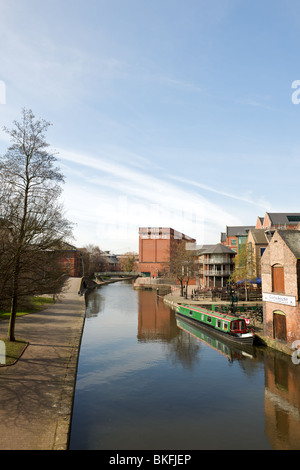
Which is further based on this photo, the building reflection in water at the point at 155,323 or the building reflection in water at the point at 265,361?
the building reflection in water at the point at 155,323

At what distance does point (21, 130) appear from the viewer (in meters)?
18.4

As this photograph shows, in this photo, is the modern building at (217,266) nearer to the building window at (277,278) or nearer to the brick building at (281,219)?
the brick building at (281,219)

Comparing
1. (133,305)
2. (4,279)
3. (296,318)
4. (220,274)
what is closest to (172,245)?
(220,274)

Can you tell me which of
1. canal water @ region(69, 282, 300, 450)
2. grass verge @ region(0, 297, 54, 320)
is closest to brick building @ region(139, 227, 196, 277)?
grass verge @ region(0, 297, 54, 320)

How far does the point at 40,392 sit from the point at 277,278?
58.9 feet

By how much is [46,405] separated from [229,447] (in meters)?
7.14

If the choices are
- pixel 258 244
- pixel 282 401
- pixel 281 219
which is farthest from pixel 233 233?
pixel 282 401

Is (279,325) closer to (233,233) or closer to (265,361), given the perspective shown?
(265,361)

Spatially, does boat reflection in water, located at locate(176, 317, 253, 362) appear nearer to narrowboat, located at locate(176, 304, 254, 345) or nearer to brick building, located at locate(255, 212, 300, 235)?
narrowboat, located at locate(176, 304, 254, 345)

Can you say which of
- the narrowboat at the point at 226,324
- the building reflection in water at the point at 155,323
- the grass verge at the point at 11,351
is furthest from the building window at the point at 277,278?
the grass verge at the point at 11,351

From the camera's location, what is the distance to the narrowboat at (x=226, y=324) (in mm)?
25844

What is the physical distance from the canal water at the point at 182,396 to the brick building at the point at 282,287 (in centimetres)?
186

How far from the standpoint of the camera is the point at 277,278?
77.7 feet
